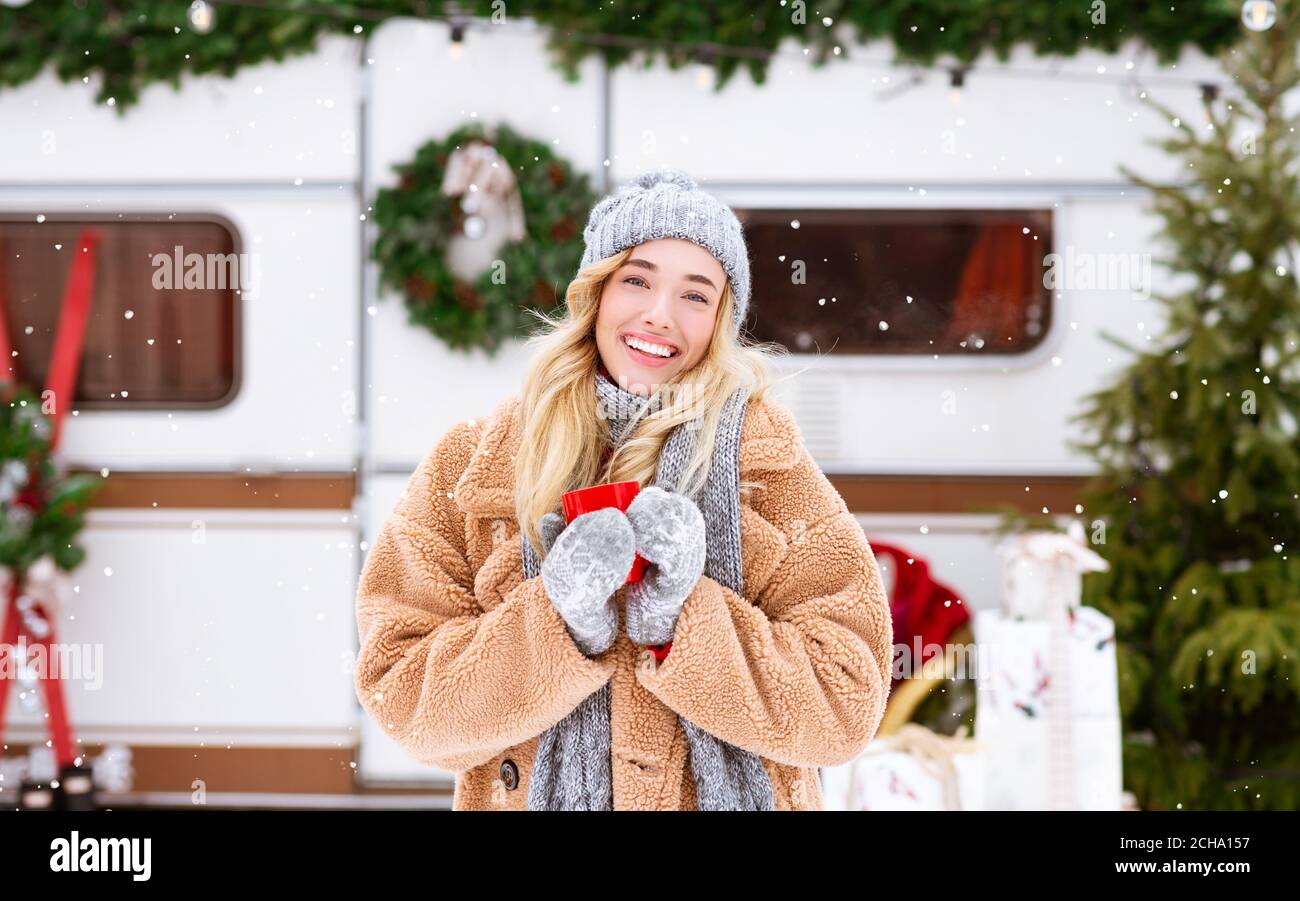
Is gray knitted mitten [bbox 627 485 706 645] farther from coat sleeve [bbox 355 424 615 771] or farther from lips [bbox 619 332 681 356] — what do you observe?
lips [bbox 619 332 681 356]

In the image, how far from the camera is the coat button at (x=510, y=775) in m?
1.35

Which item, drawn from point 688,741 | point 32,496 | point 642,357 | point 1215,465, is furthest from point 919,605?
point 32,496

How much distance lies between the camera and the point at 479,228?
3.10 meters

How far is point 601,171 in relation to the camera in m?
3.13

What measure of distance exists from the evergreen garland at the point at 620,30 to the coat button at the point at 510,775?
228 centimetres

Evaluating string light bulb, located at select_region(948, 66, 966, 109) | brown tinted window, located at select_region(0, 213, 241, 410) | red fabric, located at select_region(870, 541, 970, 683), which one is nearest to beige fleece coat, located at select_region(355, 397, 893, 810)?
red fabric, located at select_region(870, 541, 970, 683)

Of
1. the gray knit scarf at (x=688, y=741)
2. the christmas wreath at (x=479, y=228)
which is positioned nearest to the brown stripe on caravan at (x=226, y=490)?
the christmas wreath at (x=479, y=228)

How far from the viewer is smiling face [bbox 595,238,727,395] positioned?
4.32 ft

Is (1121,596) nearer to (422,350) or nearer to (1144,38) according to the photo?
(1144,38)

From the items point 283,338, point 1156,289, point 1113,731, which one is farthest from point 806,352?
point 283,338

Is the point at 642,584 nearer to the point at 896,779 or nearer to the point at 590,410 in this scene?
the point at 590,410

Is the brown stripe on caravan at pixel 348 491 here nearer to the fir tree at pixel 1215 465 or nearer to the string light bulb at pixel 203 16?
the fir tree at pixel 1215 465

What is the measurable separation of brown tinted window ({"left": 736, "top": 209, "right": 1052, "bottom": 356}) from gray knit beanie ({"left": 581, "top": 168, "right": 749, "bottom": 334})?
172cm
